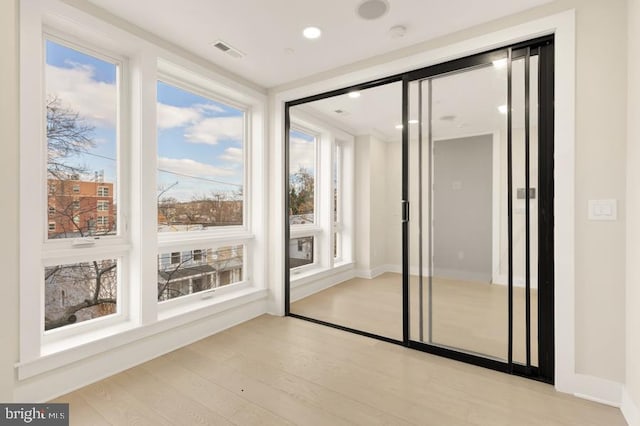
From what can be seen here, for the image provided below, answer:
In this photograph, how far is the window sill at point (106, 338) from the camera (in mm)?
1917

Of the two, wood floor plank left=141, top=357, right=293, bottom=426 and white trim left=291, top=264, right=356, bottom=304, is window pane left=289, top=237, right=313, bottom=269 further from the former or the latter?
wood floor plank left=141, top=357, right=293, bottom=426

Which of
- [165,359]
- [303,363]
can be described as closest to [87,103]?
[165,359]

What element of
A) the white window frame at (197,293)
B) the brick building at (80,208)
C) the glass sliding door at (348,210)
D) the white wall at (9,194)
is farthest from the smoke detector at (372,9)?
the white window frame at (197,293)

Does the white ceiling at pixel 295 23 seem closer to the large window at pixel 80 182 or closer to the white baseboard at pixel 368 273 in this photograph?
the large window at pixel 80 182

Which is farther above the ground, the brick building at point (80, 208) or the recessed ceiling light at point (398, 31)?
the recessed ceiling light at point (398, 31)

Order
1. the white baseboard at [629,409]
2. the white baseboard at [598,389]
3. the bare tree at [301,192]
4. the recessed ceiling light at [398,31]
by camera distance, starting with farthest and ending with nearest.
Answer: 1. the bare tree at [301,192]
2. the recessed ceiling light at [398,31]
3. the white baseboard at [598,389]
4. the white baseboard at [629,409]

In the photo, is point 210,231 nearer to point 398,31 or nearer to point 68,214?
point 68,214

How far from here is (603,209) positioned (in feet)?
6.40

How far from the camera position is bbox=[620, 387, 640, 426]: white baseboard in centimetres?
167

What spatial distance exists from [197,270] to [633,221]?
3.34m

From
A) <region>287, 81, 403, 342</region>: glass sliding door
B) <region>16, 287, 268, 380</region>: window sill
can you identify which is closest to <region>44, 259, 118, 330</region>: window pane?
<region>16, 287, 268, 380</region>: window sill

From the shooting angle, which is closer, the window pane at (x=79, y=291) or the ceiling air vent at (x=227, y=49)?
the window pane at (x=79, y=291)

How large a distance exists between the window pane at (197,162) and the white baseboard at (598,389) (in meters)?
3.20

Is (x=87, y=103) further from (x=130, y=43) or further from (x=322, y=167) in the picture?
(x=322, y=167)
